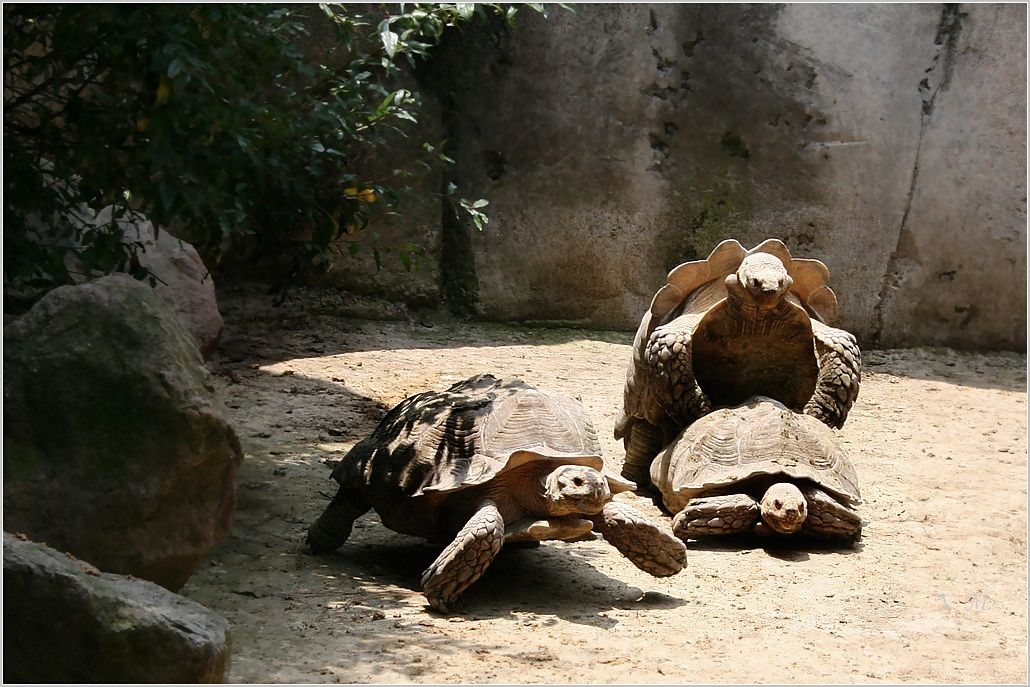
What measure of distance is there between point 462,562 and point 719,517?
Result: 1.43m

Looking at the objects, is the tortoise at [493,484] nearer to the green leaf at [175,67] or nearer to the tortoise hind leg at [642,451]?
the tortoise hind leg at [642,451]

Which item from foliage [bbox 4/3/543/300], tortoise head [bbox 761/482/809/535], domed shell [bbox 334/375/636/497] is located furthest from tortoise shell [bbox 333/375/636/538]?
foliage [bbox 4/3/543/300]

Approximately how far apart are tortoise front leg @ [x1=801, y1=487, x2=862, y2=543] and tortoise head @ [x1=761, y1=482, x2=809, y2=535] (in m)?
0.07

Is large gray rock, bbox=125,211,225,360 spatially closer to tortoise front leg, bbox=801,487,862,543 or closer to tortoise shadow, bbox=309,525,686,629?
tortoise shadow, bbox=309,525,686,629

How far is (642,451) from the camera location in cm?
586

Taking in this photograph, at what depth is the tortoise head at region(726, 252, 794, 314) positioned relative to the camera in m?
5.23

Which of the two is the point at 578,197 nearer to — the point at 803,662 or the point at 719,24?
the point at 719,24

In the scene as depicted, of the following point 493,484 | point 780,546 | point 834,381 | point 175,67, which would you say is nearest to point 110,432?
point 175,67

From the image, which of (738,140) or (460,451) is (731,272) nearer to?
(460,451)

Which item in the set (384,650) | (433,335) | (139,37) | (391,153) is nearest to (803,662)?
(384,650)

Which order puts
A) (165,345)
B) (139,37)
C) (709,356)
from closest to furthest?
(139,37) < (165,345) < (709,356)

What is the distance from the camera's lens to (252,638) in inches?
139

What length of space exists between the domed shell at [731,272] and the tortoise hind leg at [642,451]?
0.55m

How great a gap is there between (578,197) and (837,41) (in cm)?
223
